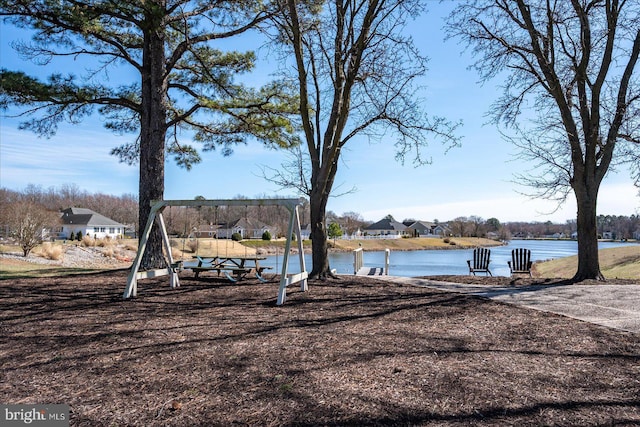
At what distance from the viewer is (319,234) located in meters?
8.70

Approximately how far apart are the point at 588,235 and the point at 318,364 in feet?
26.1

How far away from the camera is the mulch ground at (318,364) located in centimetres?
265

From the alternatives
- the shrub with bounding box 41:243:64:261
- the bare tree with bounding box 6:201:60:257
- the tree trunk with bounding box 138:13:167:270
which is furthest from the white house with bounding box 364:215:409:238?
the tree trunk with bounding box 138:13:167:270

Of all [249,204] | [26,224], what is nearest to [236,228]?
[249,204]

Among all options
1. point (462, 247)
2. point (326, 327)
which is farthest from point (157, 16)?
point (462, 247)

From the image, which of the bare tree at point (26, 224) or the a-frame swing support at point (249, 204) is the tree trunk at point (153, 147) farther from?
the bare tree at point (26, 224)

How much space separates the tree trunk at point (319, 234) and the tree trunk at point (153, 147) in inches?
143

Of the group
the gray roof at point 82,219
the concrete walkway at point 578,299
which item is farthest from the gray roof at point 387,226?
the concrete walkway at point 578,299

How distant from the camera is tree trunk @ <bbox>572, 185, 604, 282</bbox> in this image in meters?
9.02

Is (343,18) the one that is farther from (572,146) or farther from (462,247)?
(462,247)

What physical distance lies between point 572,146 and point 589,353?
21.5 feet

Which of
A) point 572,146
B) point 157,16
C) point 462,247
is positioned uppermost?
point 157,16

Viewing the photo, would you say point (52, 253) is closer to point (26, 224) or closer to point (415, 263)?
point (26, 224)

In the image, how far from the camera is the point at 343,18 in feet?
28.5
